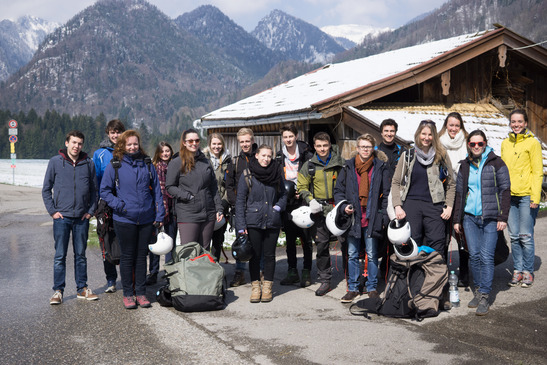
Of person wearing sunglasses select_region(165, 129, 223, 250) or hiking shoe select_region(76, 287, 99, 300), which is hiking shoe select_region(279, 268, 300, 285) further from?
hiking shoe select_region(76, 287, 99, 300)

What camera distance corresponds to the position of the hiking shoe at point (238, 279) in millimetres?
7263

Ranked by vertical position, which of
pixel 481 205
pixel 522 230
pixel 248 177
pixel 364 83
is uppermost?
pixel 364 83

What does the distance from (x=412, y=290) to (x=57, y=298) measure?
4.02 meters

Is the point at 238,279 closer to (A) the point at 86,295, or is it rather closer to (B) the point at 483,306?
(A) the point at 86,295

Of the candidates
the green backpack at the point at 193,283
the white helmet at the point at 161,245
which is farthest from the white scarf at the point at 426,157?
the white helmet at the point at 161,245

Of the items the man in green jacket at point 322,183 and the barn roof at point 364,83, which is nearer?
the man in green jacket at point 322,183

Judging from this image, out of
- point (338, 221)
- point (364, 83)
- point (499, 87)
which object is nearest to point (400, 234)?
point (338, 221)

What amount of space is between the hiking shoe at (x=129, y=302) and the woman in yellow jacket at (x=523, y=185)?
4.60m

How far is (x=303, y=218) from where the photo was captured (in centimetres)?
665

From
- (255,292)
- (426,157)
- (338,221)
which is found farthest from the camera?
(255,292)

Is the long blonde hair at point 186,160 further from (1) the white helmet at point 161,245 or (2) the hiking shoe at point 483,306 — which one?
(2) the hiking shoe at point 483,306

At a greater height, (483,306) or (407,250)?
(407,250)

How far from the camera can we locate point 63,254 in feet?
21.0

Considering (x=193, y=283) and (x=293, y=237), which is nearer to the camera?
(x=193, y=283)
